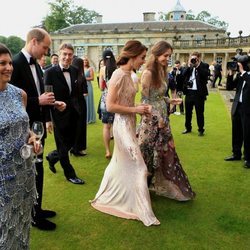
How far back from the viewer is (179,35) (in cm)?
5816

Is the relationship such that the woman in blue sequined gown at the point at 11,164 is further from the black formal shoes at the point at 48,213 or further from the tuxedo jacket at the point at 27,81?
the black formal shoes at the point at 48,213

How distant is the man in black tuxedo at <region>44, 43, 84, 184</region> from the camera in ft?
17.0

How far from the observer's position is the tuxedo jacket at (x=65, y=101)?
17.0 feet

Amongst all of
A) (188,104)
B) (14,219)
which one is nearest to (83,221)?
(14,219)

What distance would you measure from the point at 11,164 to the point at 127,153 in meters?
1.94

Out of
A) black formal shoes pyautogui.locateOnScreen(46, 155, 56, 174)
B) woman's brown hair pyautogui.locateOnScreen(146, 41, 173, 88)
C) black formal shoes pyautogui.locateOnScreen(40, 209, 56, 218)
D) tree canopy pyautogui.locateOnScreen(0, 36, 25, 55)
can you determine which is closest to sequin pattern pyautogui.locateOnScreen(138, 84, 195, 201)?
woman's brown hair pyautogui.locateOnScreen(146, 41, 173, 88)

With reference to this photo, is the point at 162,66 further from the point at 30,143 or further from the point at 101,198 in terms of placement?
the point at 30,143

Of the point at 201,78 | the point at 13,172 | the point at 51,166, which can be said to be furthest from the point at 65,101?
the point at 201,78

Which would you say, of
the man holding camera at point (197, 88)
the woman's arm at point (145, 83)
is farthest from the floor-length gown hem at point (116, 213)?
the man holding camera at point (197, 88)

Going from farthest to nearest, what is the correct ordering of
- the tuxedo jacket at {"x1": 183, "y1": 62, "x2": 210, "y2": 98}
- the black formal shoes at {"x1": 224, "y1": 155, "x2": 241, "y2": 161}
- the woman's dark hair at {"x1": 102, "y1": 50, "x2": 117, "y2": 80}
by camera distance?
the tuxedo jacket at {"x1": 183, "y1": 62, "x2": 210, "y2": 98} < the woman's dark hair at {"x1": 102, "y1": 50, "x2": 117, "y2": 80} < the black formal shoes at {"x1": 224, "y1": 155, "x2": 241, "y2": 161}

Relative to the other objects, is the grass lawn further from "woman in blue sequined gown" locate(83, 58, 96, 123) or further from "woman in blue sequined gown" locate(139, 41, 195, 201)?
"woman in blue sequined gown" locate(83, 58, 96, 123)

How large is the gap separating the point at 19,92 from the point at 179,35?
5889cm

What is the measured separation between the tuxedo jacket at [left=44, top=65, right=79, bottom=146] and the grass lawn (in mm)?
928

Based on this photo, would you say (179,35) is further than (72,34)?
No
